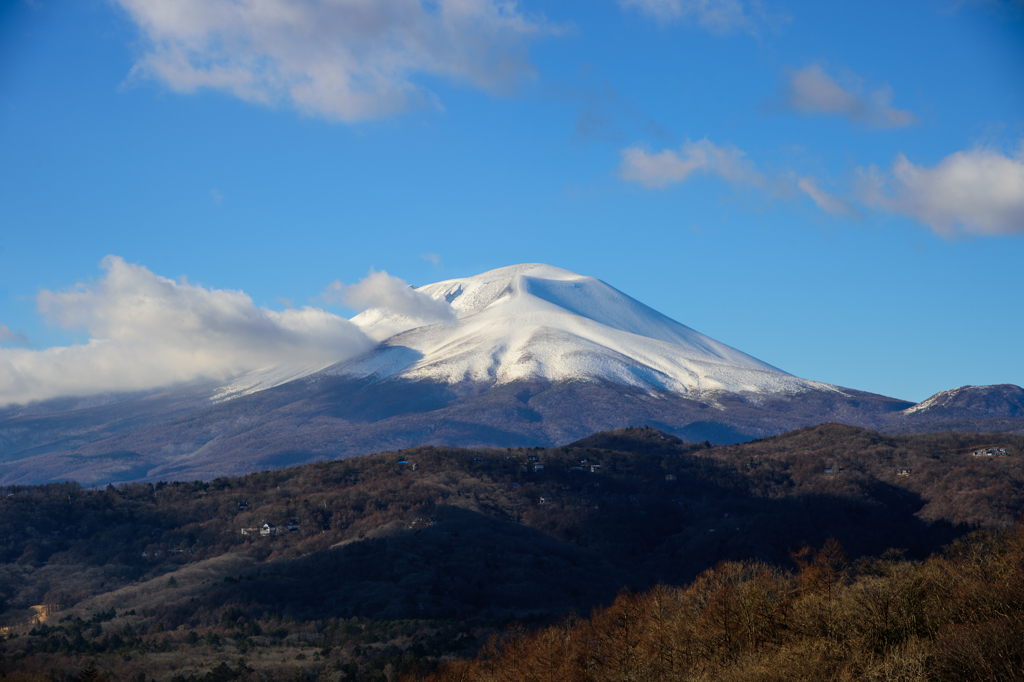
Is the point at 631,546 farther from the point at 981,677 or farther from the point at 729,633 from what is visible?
the point at 981,677

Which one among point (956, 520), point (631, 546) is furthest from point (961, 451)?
point (631, 546)

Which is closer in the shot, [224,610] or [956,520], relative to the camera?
[224,610]

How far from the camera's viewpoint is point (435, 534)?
114438 millimetres

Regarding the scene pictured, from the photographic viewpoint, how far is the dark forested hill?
89.6 metres

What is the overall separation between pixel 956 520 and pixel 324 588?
80596mm

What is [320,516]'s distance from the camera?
133250 millimetres

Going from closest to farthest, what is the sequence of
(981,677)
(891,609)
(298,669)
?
(981,677) < (891,609) < (298,669)

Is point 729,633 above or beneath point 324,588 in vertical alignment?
above

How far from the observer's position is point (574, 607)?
9225 cm

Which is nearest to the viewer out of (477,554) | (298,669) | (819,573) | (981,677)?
(981,677)

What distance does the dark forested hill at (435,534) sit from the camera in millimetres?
89625

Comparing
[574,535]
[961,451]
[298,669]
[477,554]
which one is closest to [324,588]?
[477,554]

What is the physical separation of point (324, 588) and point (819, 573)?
6166 cm

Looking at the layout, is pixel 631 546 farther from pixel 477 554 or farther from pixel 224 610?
pixel 224 610
